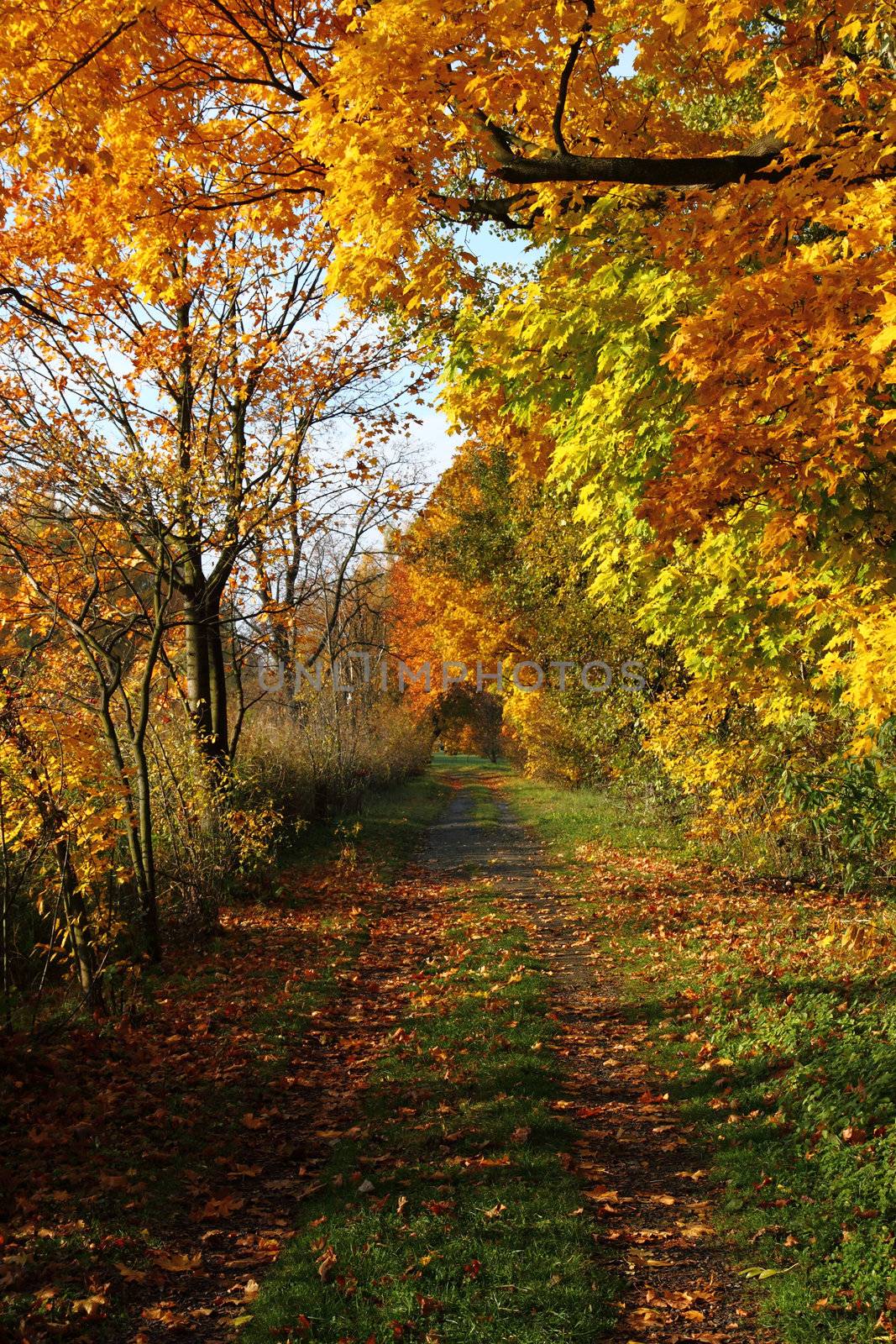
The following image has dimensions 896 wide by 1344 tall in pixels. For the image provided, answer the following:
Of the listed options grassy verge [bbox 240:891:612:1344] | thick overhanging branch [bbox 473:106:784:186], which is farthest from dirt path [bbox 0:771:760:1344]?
thick overhanging branch [bbox 473:106:784:186]

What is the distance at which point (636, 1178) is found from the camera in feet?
14.6

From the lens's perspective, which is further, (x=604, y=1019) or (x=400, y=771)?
(x=400, y=771)

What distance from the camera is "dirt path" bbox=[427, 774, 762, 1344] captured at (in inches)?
134

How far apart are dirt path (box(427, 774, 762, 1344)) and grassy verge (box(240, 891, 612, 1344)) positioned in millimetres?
148

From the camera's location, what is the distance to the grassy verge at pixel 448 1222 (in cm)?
337

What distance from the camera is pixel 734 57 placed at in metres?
7.44

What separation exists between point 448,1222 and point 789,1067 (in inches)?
97.1

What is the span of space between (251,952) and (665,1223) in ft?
18.4

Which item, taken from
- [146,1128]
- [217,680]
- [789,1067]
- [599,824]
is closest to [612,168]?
[789,1067]

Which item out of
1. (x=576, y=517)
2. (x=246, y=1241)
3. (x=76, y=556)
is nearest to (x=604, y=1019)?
(x=246, y=1241)

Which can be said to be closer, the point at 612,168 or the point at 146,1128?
the point at 612,168

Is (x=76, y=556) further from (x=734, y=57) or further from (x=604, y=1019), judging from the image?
(x=734, y=57)

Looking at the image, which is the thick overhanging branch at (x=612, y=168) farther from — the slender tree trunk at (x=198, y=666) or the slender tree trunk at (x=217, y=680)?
the slender tree trunk at (x=217, y=680)

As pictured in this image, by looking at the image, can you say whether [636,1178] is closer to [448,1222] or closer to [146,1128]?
[448,1222]
